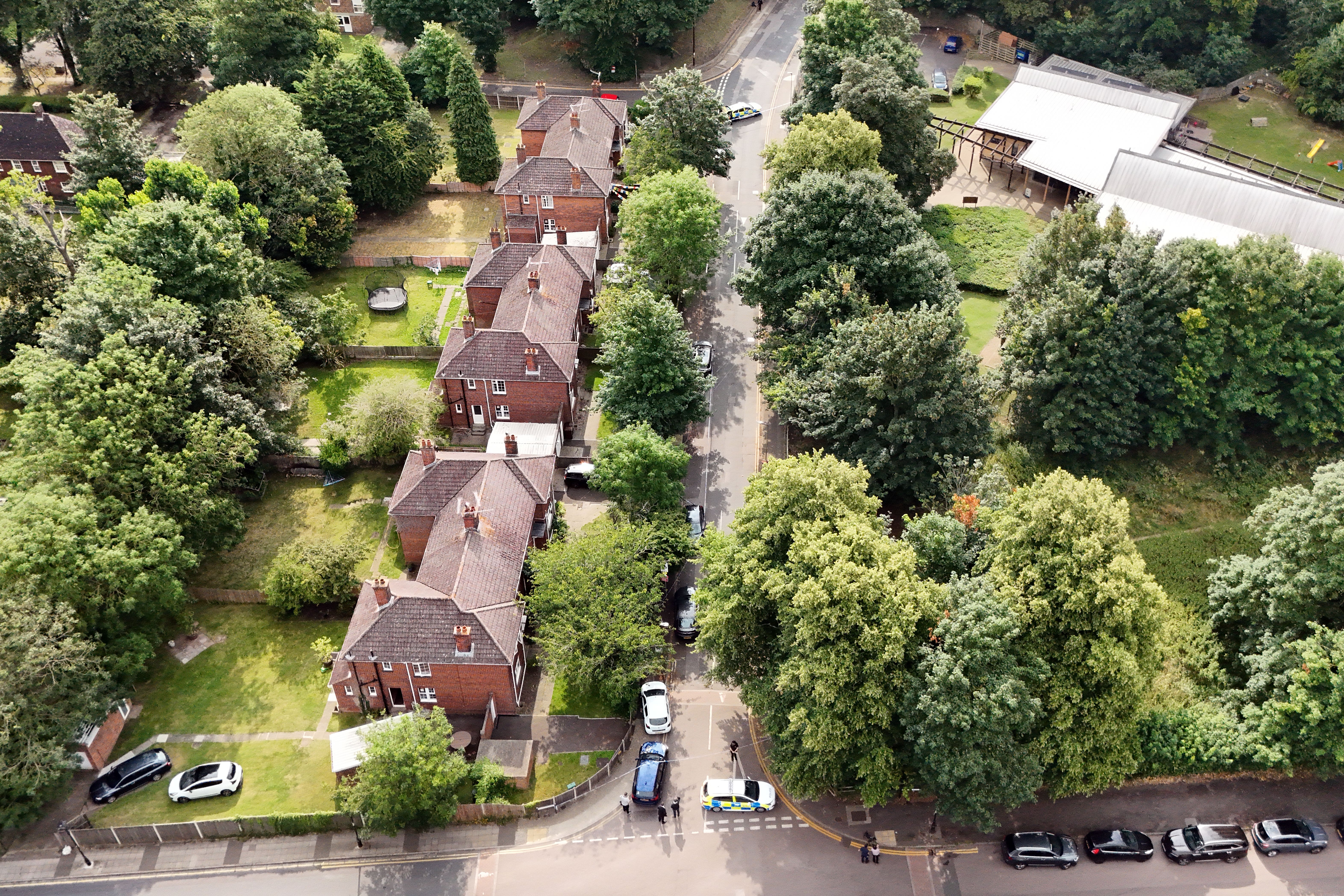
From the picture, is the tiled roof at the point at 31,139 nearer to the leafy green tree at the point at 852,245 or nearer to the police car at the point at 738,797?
the leafy green tree at the point at 852,245

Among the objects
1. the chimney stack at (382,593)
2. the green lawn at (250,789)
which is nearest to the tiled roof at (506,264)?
the chimney stack at (382,593)

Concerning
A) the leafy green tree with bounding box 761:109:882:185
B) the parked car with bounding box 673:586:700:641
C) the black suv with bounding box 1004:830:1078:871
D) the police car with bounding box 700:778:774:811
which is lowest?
the police car with bounding box 700:778:774:811

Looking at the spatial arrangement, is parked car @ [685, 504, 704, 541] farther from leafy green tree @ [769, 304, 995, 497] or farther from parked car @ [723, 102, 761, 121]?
parked car @ [723, 102, 761, 121]

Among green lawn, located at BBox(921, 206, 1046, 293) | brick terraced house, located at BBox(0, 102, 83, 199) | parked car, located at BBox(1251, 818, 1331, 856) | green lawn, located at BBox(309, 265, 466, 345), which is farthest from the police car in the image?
brick terraced house, located at BBox(0, 102, 83, 199)

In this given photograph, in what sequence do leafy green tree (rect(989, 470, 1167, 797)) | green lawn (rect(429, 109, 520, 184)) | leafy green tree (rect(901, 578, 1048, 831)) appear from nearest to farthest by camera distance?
leafy green tree (rect(901, 578, 1048, 831)) < leafy green tree (rect(989, 470, 1167, 797)) < green lawn (rect(429, 109, 520, 184))

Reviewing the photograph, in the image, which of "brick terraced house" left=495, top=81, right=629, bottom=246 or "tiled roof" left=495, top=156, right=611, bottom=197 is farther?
"brick terraced house" left=495, top=81, right=629, bottom=246
